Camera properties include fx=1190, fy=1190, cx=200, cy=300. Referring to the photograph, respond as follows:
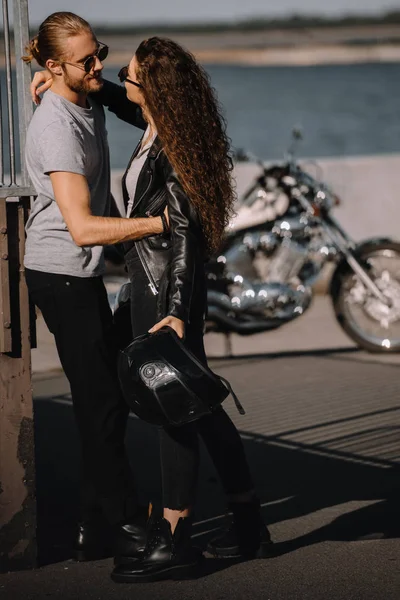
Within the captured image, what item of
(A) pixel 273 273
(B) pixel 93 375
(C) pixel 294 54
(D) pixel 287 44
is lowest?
(A) pixel 273 273

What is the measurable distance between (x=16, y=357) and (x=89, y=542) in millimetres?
685

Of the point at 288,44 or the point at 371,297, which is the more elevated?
the point at 288,44

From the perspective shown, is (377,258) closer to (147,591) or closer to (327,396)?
(327,396)

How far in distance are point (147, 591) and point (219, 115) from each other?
1466mm

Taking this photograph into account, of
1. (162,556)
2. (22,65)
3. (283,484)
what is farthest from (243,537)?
(22,65)

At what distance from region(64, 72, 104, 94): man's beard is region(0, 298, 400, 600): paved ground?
1.52m

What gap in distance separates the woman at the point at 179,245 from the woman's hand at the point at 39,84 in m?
0.31

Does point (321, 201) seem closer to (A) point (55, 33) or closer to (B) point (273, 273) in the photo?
(B) point (273, 273)

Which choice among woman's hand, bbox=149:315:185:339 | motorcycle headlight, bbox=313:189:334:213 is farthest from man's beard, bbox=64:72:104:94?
motorcycle headlight, bbox=313:189:334:213

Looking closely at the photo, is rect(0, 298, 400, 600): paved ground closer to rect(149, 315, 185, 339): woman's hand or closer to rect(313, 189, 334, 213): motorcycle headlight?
rect(149, 315, 185, 339): woman's hand

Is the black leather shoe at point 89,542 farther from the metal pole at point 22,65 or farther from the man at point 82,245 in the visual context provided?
the metal pole at point 22,65

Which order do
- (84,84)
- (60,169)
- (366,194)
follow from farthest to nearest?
(366,194) → (84,84) → (60,169)

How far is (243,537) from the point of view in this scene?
151 inches

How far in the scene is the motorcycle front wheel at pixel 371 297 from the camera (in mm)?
7832
